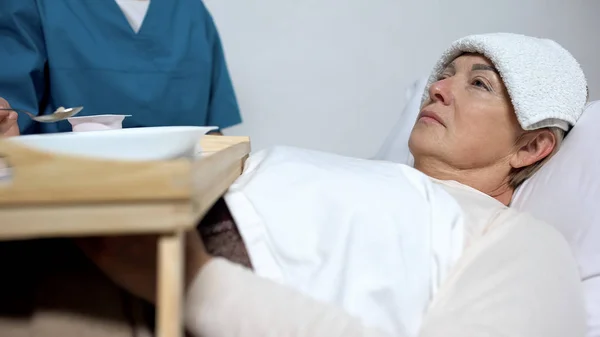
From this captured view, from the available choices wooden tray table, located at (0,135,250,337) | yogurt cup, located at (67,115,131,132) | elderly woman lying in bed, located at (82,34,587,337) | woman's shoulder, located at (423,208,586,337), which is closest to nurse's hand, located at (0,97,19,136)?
yogurt cup, located at (67,115,131,132)

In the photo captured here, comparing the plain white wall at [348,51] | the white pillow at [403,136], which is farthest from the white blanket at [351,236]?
the plain white wall at [348,51]

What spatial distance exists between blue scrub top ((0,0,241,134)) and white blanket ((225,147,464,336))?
A: 786 millimetres

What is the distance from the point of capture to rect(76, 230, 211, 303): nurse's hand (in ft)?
1.99

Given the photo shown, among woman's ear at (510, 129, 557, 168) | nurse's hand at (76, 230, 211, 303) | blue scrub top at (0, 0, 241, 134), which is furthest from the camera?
blue scrub top at (0, 0, 241, 134)

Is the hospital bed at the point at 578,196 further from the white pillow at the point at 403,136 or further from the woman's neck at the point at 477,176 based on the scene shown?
the white pillow at the point at 403,136

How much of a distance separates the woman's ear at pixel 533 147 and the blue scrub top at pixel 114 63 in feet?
2.60

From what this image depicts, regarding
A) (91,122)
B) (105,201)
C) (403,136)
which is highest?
(105,201)

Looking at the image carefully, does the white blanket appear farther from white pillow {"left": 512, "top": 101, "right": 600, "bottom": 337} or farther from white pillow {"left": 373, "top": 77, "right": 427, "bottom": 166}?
white pillow {"left": 373, "top": 77, "right": 427, "bottom": 166}

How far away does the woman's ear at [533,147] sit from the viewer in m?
1.14

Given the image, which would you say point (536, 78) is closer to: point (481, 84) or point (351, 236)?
point (481, 84)

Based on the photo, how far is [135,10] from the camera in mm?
1535

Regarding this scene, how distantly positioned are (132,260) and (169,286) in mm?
195

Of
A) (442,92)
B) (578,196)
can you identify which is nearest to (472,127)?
(442,92)

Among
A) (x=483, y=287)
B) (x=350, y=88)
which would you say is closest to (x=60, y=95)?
(x=350, y=88)
